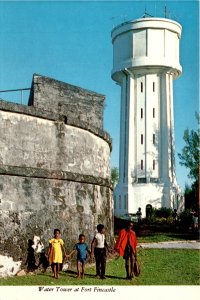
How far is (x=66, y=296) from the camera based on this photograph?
7.37 meters

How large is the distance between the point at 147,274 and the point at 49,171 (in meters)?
2.78

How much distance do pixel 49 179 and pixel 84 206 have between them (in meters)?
1.21

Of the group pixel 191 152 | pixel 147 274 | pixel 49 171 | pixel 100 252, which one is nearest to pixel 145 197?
pixel 191 152

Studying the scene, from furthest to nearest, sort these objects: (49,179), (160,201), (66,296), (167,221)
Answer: (160,201), (167,221), (49,179), (66,296)

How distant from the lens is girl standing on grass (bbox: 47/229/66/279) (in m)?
9.56

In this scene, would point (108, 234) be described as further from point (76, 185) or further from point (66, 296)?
point (66, 296)

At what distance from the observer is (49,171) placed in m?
10.3

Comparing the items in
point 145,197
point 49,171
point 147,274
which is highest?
point 145,197

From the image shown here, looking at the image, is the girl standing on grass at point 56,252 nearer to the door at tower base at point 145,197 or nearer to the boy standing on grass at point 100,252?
the boy standing on grass at point 100,252

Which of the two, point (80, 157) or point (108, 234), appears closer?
point (80, 157)

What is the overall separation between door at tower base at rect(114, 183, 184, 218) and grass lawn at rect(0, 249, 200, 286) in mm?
22090

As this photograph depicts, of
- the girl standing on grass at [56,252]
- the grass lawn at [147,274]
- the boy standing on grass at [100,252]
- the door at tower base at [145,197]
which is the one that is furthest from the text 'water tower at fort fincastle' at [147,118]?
the girl standing on grass at [56,252]

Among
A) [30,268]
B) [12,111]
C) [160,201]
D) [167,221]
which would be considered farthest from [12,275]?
[160,201]

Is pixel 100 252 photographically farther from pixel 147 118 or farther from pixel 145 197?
pixel 147 118
